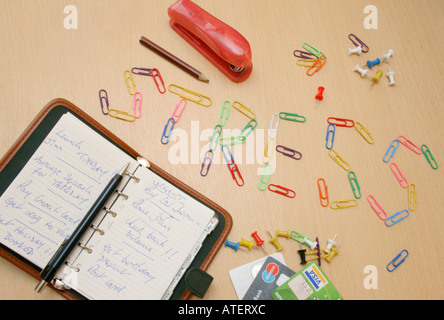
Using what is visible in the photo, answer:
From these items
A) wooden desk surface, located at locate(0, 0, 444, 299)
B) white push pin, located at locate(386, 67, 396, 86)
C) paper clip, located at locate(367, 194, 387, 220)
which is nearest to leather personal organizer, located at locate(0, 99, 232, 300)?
wooden desk surface, located at locate(0, 0, 444, 299)

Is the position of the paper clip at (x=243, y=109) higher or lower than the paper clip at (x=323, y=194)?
higher

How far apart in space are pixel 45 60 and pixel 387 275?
1.53m

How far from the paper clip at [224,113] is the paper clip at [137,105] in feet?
1.03

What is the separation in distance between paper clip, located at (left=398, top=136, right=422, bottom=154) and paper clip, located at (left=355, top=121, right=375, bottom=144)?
0.40 ft

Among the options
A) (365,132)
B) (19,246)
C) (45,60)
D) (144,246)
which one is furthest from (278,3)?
(19,246)

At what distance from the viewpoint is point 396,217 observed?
132 cm

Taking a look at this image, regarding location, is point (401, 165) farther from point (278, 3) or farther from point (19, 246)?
point (19, 246)

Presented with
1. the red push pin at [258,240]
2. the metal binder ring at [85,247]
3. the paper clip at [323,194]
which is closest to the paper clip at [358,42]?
the paper clip at [323,194]

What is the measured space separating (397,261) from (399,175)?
334mm

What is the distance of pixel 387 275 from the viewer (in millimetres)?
1256

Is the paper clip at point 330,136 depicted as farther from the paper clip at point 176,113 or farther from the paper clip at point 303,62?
the paper clip at point 176,113

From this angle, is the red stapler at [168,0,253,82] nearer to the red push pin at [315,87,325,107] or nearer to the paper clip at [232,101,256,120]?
the paper clip at [232,101,256,120]

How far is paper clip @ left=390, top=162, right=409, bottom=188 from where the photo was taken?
53.7 inches

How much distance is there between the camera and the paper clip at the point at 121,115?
132 centimetres
